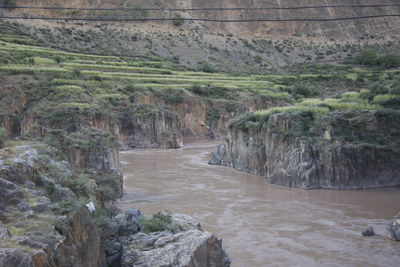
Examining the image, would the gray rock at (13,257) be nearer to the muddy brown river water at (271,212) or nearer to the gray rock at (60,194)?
the gray rock at (60,194)

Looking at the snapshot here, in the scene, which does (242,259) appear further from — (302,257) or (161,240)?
(161,240)

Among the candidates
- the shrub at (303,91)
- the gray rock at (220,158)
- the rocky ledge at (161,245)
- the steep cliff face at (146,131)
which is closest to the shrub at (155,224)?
the rocky ledge at (161,245)

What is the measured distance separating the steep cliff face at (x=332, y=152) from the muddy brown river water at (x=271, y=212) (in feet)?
2.35

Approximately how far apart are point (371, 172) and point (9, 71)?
101 ft

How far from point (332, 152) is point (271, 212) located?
548 cm

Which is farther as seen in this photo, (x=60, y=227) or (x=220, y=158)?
(x=220, y=158)

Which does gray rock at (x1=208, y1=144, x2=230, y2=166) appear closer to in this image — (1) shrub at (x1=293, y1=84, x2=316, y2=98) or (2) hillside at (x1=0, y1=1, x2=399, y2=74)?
(1) shrub at (x1=293, y1=84, x2=316, y2=98)

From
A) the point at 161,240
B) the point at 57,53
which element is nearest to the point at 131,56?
the point at 57,53

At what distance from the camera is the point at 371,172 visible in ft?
69.8

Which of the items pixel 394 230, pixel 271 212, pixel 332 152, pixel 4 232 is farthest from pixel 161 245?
pixel 332 152

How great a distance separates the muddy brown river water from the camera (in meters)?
12.9

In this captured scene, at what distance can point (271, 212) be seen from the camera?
17.5 m

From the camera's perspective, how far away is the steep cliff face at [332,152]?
69.5 feet

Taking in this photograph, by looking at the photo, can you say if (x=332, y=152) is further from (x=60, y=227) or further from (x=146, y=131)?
(x=146, y=131)
